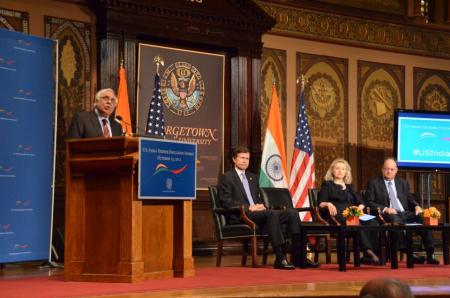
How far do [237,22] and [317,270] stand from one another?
3.80 m

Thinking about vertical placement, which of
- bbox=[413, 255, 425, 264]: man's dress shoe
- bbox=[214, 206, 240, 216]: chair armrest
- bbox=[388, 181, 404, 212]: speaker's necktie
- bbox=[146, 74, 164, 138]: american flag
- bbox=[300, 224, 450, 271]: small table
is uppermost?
bbox=[146, 74, 164, 138]: american flag

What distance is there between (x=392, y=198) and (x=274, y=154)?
172cm

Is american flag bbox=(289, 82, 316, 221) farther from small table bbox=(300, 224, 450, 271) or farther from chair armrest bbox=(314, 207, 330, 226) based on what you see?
small table bbox=(300, 224, 450, 271)

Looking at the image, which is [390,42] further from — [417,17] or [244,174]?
[244,174]

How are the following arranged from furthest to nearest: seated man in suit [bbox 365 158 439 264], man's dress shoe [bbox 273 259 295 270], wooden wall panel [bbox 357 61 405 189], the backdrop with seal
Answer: wooden wall panel [bbox 357 61 405 189] < the backdrop with seal < seated man in suit [bbox 365 158 439 264] < man's dress shoe [bbox 273 259 295 270]

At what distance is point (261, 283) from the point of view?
5.44 metres

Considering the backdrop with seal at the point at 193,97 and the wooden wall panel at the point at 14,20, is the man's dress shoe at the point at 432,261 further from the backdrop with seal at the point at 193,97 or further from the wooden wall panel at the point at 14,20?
the wooden wall panel at the point at 14,20

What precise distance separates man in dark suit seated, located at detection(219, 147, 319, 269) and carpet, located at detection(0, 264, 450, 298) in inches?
8.4

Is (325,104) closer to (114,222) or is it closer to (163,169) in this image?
(163,169)

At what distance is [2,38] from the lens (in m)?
6.39

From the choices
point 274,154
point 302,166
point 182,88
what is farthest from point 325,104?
point 182,88

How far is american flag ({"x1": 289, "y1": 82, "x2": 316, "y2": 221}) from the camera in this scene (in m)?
9.40

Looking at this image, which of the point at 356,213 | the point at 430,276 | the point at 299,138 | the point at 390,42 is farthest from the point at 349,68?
the point at 430,276

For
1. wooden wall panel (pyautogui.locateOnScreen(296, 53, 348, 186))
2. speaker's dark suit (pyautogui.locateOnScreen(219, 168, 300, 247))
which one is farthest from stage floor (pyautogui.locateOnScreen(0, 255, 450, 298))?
wooden wall panel (pyautogui.locateOnScreen(296, 53, 348, 186))
